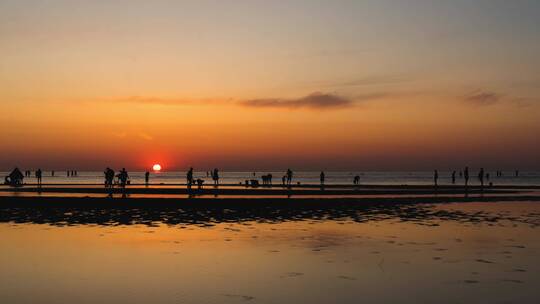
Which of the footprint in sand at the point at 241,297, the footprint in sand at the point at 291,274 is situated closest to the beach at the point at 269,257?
the footprint in sand at the point at 241,297

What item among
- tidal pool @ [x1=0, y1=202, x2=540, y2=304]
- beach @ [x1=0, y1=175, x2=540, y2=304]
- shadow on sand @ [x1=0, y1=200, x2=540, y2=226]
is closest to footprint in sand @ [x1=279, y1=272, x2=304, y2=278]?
tidal pool @ [x1=0, y1=202, x2=540, y2=304]

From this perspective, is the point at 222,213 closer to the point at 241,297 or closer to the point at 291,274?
the point at 291,274

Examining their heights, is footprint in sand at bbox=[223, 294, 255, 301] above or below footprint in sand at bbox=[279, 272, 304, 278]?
below

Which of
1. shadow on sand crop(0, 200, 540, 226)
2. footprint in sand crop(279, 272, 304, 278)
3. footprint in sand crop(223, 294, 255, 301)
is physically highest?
shadow on sand crop(0, 200, 540, 226)

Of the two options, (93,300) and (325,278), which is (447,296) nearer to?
(325,278)

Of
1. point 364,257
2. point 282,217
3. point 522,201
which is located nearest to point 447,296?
point 364,257

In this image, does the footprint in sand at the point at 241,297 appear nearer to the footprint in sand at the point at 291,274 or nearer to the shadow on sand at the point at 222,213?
the footprint in sand at the point at 291,274

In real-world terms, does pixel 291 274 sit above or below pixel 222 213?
below

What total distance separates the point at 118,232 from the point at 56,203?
57.1 feet

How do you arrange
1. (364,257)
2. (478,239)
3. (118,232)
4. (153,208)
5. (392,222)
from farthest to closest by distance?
(153,208), (392,222), (118,232), (478,239), (364,257)

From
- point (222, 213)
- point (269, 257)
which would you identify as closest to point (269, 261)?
point (269, 257)

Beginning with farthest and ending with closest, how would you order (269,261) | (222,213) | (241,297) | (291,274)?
1. (222,213)
2. (269,261)
3. (291,274)
4. (241,297)

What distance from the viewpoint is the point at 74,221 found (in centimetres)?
2884

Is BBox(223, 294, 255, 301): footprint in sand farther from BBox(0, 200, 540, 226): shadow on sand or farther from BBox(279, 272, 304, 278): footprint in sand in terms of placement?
BBox(0, 200, 540, 226): shadow on sand
